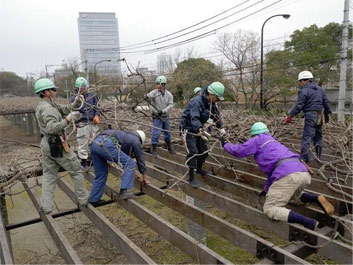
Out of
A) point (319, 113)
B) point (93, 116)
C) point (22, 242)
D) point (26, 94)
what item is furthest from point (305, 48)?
point (26, 94)

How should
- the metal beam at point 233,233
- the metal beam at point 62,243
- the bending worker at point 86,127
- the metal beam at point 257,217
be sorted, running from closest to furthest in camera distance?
1. the metal beam at point 233,233
2. the metal beam at point 257,217
3. the metal beam at point 62,243
4. the bending worker at point 86,127

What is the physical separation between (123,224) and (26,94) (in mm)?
50299

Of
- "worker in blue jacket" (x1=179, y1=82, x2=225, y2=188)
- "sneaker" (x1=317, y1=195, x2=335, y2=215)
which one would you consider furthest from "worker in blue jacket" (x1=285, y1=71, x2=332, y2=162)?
"sneaker" (x1=317, y1=195, x2=335, y2=215)

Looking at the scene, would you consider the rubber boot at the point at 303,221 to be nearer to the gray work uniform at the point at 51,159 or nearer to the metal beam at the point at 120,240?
the metal beam at the point at 120,240

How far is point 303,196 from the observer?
293 centimetres

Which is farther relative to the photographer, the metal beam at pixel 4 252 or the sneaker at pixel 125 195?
the sneaker at pixel 125 195

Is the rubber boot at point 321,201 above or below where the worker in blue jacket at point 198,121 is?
below

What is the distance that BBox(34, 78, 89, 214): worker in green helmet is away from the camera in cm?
323

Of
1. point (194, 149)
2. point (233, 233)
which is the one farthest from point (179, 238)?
point (194, 149)

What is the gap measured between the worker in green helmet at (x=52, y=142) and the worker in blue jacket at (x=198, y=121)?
149 cm

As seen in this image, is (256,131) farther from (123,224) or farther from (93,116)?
(123,224)

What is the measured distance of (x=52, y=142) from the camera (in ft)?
10.8

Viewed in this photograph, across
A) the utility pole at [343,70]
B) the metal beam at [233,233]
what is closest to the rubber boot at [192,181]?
the metal beam at [233,233]

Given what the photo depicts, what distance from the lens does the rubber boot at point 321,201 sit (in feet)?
8.71
